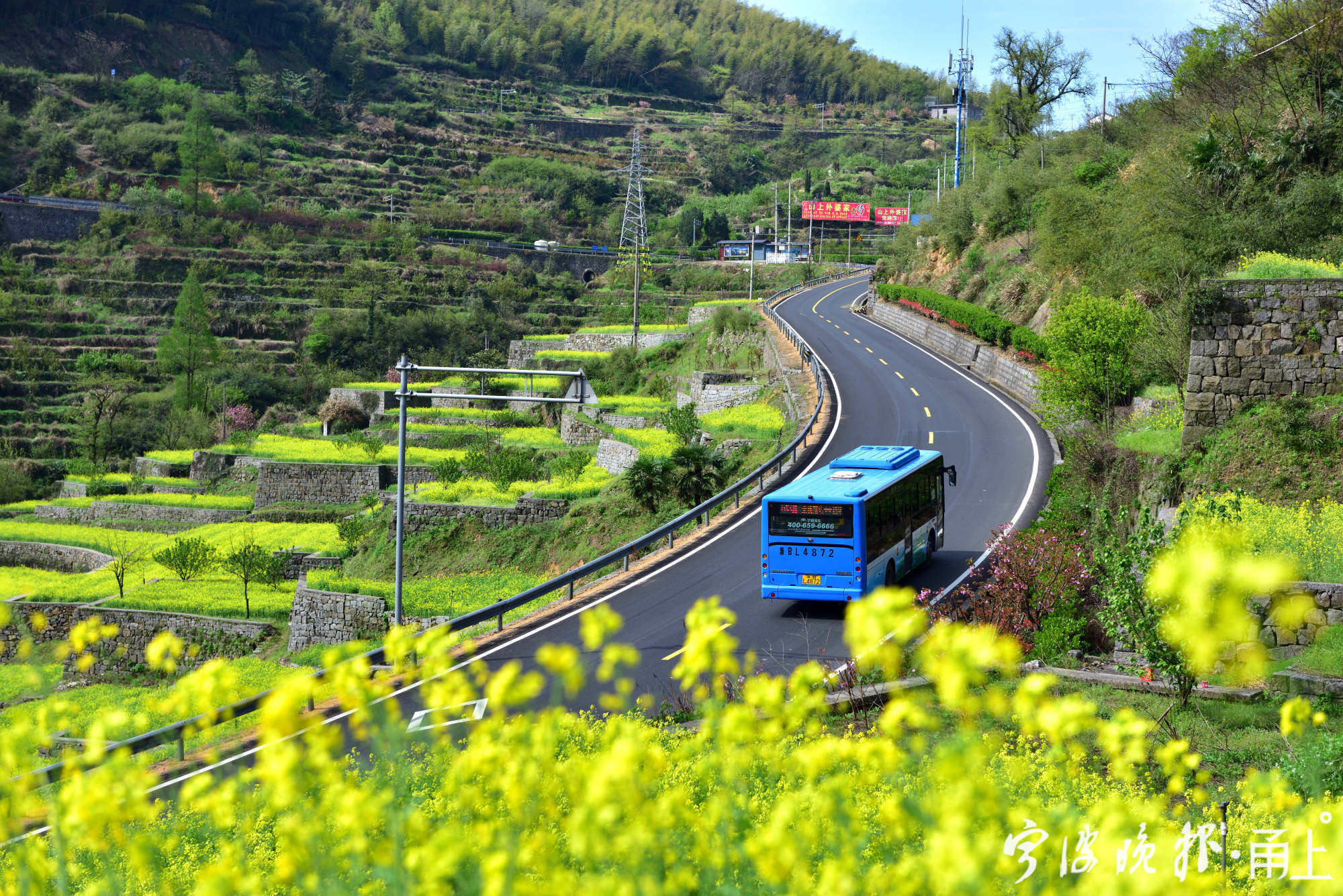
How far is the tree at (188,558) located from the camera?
3297 centimetres

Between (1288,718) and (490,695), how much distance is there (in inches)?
150

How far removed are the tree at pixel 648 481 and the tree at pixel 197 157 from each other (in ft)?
283

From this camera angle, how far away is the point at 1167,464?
18.6 metres

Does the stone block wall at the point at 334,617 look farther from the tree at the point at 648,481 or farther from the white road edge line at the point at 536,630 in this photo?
the white road edge line at the point at 536,630

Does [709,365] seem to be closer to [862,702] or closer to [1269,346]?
[1269,346]

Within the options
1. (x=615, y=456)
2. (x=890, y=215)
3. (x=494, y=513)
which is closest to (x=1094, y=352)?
(x=615, y=456)

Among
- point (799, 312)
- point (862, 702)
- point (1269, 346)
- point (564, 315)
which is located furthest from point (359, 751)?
point (564, 315)

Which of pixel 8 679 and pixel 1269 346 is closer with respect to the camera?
pixel 1269 346

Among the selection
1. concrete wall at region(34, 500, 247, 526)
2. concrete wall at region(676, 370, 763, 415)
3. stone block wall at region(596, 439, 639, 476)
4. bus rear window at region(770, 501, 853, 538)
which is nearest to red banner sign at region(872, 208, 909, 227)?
concrete wall at region(676, 370, 763, 415)

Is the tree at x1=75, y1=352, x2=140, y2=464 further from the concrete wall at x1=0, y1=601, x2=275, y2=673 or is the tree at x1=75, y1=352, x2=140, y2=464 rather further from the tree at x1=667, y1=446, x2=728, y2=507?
the tree at x1=667, y1=446, x2=728, y2=507

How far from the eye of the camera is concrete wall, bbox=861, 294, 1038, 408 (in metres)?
36.6

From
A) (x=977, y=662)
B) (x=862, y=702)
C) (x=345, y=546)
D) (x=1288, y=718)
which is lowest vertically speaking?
(x=345, y=546)

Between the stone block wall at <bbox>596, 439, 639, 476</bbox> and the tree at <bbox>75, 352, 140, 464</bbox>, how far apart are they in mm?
33990

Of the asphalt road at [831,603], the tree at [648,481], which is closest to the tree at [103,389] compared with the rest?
the tree at [648,481]
